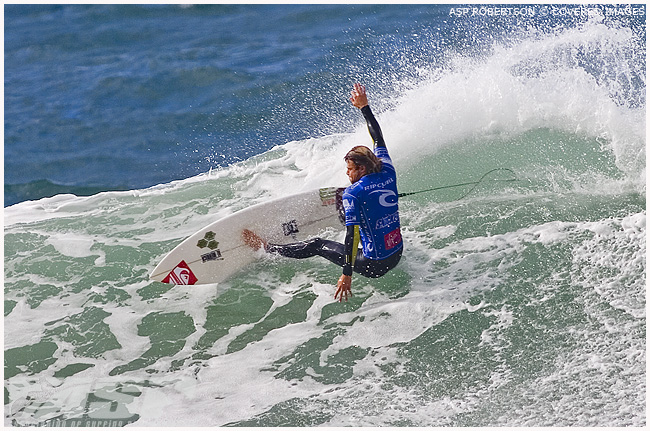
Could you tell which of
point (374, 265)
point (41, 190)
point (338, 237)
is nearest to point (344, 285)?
point (374, 265)

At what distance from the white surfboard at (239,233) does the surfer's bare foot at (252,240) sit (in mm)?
31

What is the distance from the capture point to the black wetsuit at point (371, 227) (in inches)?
201

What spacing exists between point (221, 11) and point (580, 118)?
8.92 metres

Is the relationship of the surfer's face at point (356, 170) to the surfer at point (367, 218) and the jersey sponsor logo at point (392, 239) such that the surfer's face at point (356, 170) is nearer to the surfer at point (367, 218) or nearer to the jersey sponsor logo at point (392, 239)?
the surfer at point (367, 218)

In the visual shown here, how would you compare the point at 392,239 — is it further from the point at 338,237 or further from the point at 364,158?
the point at 338,237

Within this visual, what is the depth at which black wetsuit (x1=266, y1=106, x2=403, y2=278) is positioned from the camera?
5.12 metres

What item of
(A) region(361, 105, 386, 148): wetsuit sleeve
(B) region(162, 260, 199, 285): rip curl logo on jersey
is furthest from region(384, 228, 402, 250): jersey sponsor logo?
(B) region(162, 260, 199, 285): rip curl logo on jersey

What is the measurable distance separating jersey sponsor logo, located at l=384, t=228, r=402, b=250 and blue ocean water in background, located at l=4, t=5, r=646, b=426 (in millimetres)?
413

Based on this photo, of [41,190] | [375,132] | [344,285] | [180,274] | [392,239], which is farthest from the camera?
[41,190]

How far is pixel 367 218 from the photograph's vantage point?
5.21 m

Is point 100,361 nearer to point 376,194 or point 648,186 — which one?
point 376,194

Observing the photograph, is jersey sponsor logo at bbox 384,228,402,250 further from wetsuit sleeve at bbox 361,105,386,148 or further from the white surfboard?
the white surfboard

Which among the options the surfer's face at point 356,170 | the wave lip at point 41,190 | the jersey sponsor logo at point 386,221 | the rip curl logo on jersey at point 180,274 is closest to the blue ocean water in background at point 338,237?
the wave lip at point 41,190

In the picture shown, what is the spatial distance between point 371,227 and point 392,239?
233 millimetres
